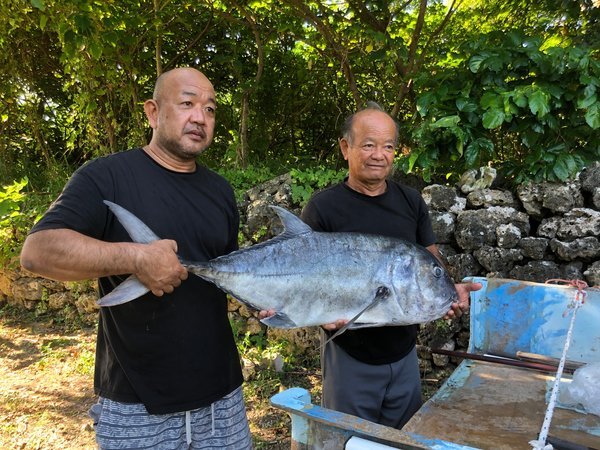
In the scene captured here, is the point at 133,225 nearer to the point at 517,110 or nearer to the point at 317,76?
the point at 517,110

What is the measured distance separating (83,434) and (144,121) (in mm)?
4702

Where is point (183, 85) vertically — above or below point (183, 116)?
above

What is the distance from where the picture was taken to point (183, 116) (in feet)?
6.84

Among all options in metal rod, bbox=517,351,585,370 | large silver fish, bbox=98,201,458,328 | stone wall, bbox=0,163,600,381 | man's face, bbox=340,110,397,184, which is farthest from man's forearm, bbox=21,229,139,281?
stone wall, bbox=0,163,600,381

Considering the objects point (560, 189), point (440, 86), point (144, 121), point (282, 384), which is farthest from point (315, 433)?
point (144, 121)

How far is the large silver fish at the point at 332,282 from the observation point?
2.01 meters

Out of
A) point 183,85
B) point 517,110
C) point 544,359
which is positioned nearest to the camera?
point 183,85

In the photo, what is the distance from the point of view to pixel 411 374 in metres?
2.61

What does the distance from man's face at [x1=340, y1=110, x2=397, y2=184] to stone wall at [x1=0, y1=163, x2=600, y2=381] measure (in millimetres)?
1955

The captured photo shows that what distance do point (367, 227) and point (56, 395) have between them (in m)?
3.91

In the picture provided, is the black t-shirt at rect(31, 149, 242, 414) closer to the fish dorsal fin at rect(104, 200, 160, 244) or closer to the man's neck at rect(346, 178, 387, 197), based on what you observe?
the fish dorsal fin at rect(104, 200, 160, 244)

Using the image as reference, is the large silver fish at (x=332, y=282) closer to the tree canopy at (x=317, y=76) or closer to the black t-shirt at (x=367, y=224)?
the black t-shirt at (x=367, y=224)

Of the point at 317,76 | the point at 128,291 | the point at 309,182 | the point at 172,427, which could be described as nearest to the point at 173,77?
the point at 128,291

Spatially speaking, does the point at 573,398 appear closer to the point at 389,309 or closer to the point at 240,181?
the point at 389,309
